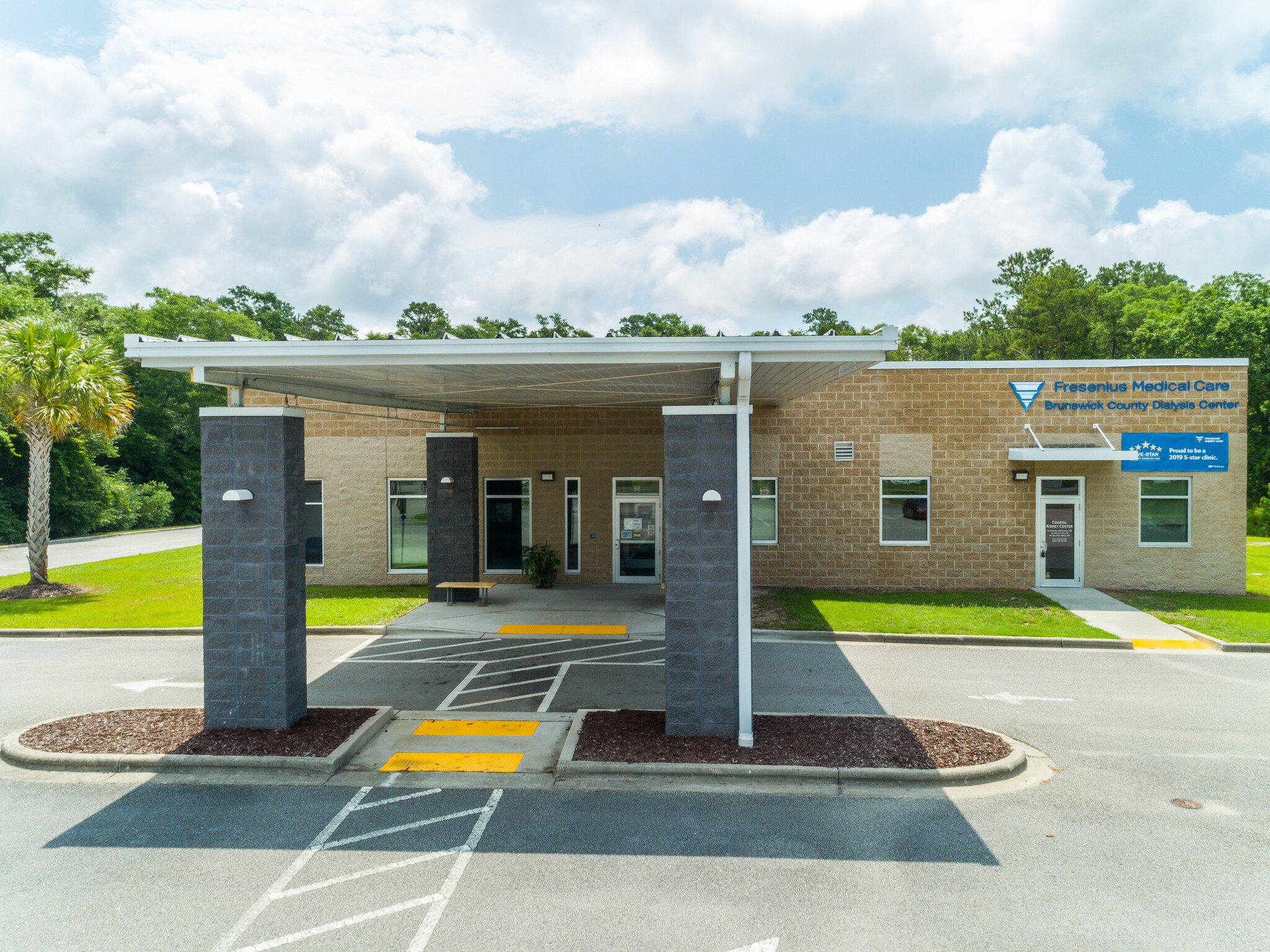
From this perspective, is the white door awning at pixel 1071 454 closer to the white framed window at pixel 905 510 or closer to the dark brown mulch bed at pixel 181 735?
the white framed window at pixel 905 510

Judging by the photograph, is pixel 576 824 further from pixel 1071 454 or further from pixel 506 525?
pixel 1071 454

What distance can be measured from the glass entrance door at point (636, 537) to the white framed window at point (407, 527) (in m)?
4.44

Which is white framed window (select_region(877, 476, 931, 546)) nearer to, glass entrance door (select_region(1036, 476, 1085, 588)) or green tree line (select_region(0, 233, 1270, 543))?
glass entrance door (select_region(1036, 476, 1085, 588))

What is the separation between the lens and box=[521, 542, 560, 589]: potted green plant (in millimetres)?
17781

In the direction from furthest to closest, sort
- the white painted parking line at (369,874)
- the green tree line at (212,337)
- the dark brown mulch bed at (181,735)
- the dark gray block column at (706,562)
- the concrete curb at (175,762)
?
the green tree line at (212,337) < the dark gray block column at (706,562) < the dark brown mulch bed at (181,735) < the concrete curb at (175,762) < the white painted parking line at (369,874)

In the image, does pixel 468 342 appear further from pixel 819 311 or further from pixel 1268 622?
pixel 819 311

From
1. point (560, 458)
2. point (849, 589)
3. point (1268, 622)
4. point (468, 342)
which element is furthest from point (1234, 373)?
point (468, 342)

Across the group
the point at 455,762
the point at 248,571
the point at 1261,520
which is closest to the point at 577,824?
the point at 455,762

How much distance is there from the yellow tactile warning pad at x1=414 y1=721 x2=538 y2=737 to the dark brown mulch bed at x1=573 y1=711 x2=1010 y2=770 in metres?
0.70

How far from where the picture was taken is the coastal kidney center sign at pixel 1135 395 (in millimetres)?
17031

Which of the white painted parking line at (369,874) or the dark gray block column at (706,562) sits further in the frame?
the dark gray block column at (706,562)

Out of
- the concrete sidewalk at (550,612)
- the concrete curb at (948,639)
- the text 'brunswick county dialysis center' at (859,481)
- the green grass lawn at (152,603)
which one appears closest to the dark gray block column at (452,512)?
the text 'brunswick county dialysis center' at (859,481)

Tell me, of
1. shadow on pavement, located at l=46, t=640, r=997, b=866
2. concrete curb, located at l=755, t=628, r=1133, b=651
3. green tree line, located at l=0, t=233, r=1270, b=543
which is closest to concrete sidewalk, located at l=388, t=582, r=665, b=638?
concrete curb, located at l=755, t=628, r=1133, b=651

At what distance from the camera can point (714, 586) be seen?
8.08 m
